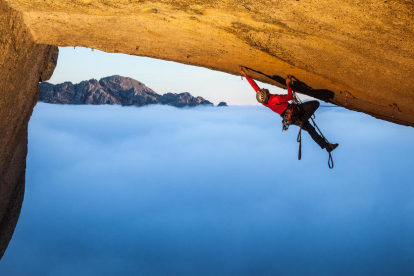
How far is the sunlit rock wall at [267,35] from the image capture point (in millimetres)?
2748

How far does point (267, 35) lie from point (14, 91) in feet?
11.6

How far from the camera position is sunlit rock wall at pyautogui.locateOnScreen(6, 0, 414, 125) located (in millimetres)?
2748

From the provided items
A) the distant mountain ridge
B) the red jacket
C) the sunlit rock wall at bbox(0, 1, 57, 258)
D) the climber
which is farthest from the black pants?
the distant mountain ridge

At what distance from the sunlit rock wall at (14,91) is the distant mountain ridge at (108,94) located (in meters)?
45.3

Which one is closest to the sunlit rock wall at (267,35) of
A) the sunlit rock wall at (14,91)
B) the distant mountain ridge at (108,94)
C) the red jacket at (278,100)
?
the sunlit rock wall at (14,91)

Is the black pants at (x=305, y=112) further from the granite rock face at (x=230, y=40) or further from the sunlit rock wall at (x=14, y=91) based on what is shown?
the sunlit rock wall at (x=14, y=91)

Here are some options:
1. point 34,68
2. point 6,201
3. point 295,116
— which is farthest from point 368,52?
point 6,201

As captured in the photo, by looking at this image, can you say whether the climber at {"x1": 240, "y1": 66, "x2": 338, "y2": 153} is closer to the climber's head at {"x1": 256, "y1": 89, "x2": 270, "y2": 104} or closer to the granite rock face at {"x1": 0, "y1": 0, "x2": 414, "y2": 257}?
the climber's head at {"x1": 256, "y1": 89, "x2": 270, "y2": 104}

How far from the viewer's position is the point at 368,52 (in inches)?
136

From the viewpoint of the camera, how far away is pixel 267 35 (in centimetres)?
368

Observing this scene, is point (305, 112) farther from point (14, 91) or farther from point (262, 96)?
point (14, 91)

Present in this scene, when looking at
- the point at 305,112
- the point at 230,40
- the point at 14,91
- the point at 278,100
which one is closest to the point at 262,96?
the point at 278,100

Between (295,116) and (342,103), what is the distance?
187cm

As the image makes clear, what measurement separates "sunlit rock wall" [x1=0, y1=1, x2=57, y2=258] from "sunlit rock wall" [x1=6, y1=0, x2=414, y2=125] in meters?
0.21
